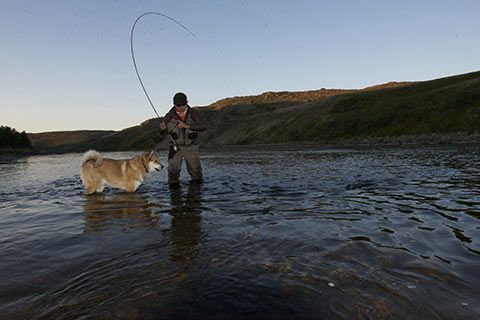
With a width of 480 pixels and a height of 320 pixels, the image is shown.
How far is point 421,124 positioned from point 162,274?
227 ft

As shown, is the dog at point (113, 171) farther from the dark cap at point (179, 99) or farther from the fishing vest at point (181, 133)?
the dark cap at point (179, 99)

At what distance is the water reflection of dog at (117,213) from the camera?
25.5 ft

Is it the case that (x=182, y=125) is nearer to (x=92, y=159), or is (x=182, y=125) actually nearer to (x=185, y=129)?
(x=185, y=129)

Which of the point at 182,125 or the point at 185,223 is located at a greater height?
the point at 182,125

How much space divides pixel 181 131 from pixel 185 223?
277 inches

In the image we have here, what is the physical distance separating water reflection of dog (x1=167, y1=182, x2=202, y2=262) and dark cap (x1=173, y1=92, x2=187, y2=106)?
3546mm

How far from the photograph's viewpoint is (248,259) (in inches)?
205

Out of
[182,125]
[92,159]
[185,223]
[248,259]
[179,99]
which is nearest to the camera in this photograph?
[248,259]

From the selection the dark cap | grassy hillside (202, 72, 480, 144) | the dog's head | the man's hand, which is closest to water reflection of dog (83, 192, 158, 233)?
the dog's head

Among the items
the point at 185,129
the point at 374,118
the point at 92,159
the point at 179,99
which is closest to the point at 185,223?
the point at 92,159

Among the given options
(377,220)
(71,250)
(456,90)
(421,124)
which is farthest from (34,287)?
(456,90)

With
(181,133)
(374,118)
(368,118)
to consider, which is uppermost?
(368,118)

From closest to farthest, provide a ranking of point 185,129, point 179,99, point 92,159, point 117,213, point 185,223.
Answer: point 185,223 → point 117,213 → point 92,159 → point 179,99 → point 185,129

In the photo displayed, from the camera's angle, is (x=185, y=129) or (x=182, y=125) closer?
(x=182, y=125)
